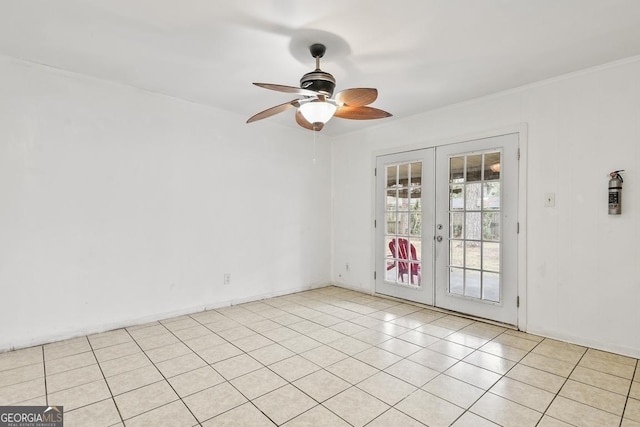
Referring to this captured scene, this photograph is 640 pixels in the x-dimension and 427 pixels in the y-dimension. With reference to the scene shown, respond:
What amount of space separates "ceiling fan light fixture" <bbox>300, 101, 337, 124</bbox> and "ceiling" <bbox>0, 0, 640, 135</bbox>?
0.48m

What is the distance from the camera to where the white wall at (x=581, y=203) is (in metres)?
2.69

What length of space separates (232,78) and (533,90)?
9.83 ft

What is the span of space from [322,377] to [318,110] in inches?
77.9

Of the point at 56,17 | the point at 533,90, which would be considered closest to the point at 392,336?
the point at 533,90

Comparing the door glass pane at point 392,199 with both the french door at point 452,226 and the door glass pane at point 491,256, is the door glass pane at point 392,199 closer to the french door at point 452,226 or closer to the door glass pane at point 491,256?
the french door at point 452,226

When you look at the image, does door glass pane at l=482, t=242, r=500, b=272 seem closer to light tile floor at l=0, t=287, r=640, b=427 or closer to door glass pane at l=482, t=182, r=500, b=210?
door glass pane at l=482, t=182, r=500, b=210

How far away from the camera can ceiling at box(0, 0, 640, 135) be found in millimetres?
2045

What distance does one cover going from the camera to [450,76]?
9.91ft

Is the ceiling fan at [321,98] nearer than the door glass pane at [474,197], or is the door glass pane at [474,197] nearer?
the ceiling fan at [321,98]

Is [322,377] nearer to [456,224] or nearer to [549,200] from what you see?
[456,224]

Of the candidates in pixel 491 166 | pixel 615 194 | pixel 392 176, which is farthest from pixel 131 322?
pixel 615 194

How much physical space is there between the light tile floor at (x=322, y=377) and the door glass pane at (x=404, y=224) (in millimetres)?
977

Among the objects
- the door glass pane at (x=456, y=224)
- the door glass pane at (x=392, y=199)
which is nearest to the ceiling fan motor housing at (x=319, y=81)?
the door glass pane at (x=456, y=224)

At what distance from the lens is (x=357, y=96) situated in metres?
2.26
